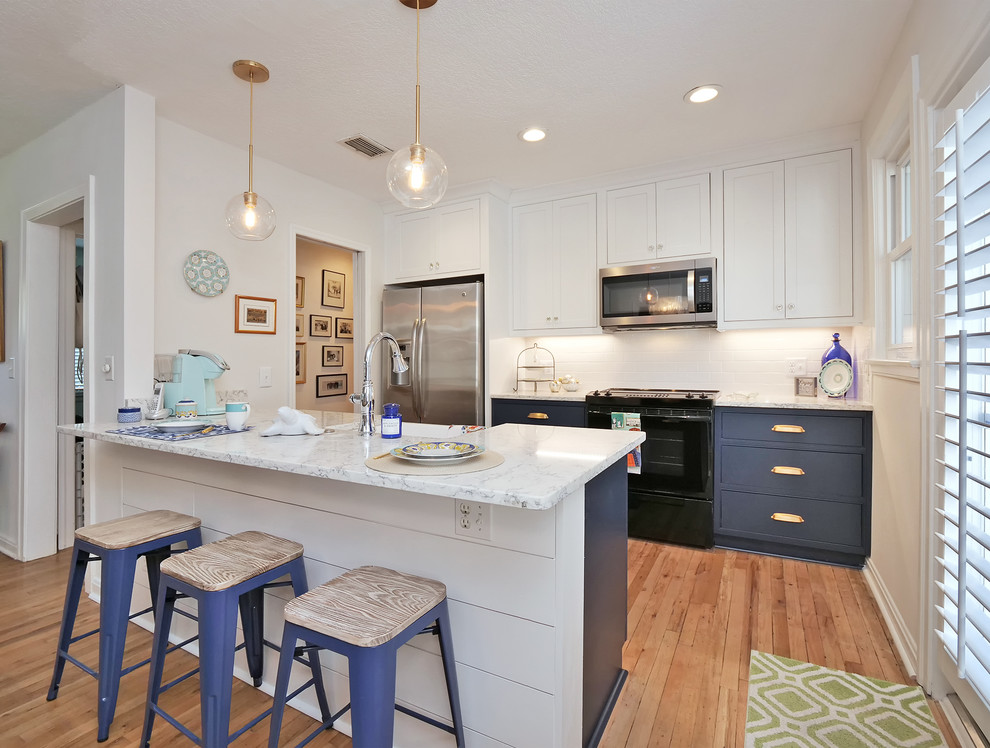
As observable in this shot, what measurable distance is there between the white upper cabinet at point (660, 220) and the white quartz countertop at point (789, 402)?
3.30 feet

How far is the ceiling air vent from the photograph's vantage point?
3.11 m

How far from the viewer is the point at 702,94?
103 inches

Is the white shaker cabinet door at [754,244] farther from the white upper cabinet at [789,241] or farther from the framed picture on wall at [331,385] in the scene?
the framed picture on wall at [331,385]

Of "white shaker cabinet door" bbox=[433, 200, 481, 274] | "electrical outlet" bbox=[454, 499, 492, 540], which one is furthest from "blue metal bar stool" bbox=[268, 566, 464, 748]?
"white shaker cabinet door" bbox=[433, 200, 481, 274]

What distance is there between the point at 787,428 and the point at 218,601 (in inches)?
116

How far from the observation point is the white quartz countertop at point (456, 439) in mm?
1105

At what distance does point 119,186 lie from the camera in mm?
2529

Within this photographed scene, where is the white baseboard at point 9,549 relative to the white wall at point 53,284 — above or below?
below

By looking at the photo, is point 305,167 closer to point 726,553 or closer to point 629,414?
point 629,414

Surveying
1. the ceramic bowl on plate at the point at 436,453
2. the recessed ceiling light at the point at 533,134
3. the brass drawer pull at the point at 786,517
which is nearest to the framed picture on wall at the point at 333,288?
the recessed ceiling light at the point at 533,134

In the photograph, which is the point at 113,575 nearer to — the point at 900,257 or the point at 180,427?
the point at 180,427

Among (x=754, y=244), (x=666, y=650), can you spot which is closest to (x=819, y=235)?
(x=754, y=244)

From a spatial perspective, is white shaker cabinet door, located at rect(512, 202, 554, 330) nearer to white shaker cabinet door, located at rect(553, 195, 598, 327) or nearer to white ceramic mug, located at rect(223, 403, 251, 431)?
white shaker cabinet door, located at rect(553, 195, 598, 327)

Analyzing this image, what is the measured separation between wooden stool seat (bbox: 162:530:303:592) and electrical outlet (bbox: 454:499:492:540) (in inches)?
22.2
